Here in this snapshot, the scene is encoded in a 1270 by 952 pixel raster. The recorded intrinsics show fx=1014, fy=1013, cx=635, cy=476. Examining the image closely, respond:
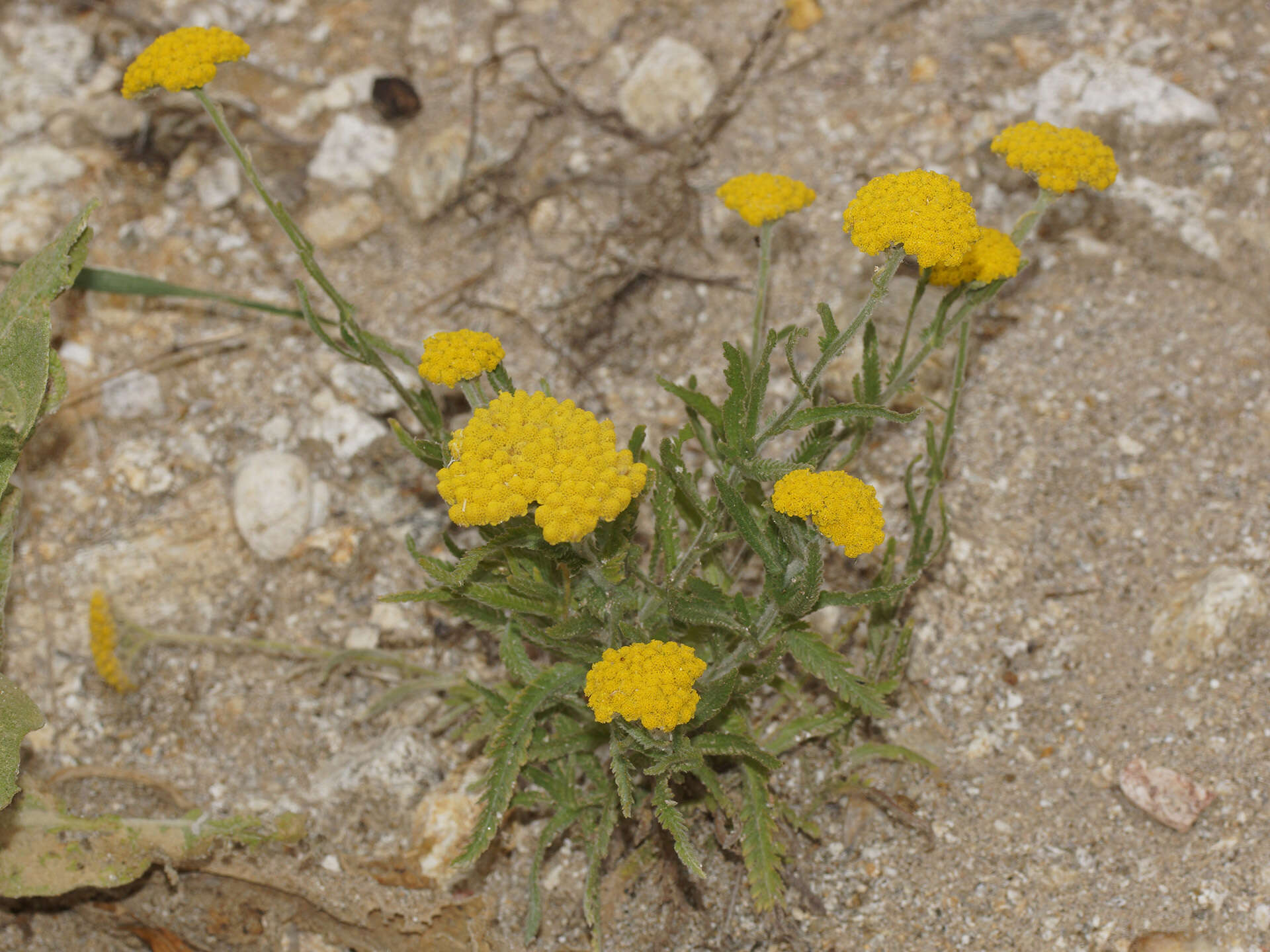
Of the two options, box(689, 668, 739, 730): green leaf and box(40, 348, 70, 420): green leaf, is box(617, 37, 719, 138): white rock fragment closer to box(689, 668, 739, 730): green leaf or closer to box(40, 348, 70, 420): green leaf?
box(40, 348, 70, 420): green leaf

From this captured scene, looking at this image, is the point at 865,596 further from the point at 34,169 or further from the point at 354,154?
the point at 34,169

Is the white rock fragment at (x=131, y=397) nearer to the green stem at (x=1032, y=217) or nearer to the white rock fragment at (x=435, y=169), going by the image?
the white rock fragment at (x=435, y=169)

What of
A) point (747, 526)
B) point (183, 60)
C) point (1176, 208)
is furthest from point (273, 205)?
point (1176, 208)

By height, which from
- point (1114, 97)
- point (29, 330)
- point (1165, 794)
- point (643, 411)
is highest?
point (29, 330)

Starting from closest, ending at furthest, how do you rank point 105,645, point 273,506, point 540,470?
point 540,470 → point 105,645 → point 273,506

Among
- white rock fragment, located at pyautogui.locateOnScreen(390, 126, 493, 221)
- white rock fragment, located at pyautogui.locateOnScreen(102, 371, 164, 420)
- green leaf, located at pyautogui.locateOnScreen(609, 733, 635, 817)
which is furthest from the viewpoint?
white rock fragment, located at pyautogui.locateOnScreen(390, 126, 493, 221)

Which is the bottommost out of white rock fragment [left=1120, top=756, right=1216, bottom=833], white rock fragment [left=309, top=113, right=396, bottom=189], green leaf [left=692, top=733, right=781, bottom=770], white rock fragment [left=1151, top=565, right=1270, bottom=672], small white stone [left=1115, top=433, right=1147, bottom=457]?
white rock fragment [left=1120, top=756, right=1216, bottom=833]

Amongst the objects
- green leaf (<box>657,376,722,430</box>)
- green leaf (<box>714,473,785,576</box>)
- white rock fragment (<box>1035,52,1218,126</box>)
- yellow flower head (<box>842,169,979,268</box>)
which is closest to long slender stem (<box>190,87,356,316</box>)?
green leaf (<box>657,376,722,430</box>)

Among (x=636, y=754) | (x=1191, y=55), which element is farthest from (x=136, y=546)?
(x=1191, y=55)
